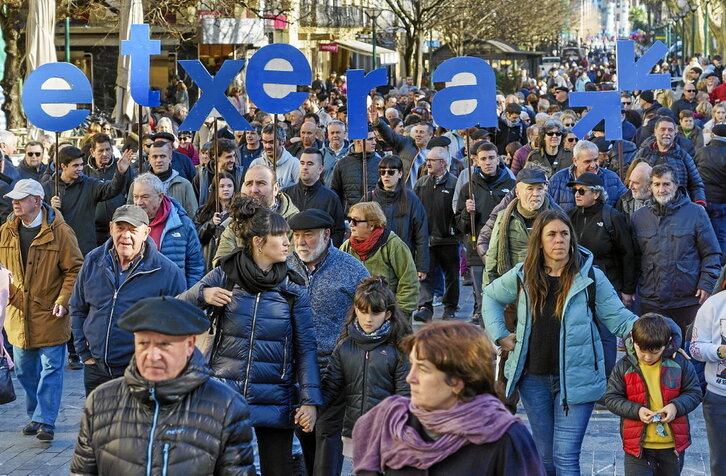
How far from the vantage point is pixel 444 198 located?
12.6 m

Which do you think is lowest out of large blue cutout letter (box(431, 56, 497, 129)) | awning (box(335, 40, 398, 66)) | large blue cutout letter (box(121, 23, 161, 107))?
large blue cutout letter (box(431, 56, 497, 129))

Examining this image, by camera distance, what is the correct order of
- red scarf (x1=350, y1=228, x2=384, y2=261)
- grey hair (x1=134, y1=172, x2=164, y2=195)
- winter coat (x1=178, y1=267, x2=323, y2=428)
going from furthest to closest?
grey hair (x1=134, y1=172, x2=164, y2=195), red scarf (x1=350, y1=228, x2=384, y2=261), winter coat (x1=178, y1=267, x2=323, y2=428)

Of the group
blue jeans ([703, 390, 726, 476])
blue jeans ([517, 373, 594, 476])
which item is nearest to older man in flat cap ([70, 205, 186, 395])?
blue jeans ([517, 373, 594, 476])

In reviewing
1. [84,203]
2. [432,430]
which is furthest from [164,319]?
[84,203]

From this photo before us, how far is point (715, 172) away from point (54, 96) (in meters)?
6.65

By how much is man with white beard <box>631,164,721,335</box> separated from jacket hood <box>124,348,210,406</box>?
505cm

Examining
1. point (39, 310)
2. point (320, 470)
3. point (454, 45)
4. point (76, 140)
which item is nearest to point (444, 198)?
point (39, 310)

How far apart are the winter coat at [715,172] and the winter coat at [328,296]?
7312 mm

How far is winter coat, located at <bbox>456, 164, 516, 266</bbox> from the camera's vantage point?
1159 centimetres

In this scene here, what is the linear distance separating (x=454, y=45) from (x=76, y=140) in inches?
1177

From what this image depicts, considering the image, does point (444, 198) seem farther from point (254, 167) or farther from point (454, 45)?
point (454, 45)

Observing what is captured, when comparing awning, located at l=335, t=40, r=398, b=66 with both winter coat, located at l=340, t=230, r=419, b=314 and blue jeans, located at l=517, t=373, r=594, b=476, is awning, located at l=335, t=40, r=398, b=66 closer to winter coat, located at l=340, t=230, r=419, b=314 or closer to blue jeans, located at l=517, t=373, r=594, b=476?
winter coat, located at l=340, t=230, r=419, b=314

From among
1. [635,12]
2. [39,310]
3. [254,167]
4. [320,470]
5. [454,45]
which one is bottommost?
[320,470]

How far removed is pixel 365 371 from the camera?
6.34 meters
